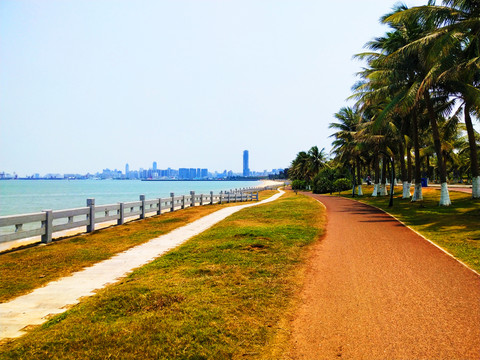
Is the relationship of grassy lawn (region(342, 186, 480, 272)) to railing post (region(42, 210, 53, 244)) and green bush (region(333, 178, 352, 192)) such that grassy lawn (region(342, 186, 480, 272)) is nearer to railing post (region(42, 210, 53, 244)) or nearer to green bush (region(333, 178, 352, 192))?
railing post (region(42, 210, 53, 244))

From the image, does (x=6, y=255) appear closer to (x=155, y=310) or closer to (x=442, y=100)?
(x=155, y=310)

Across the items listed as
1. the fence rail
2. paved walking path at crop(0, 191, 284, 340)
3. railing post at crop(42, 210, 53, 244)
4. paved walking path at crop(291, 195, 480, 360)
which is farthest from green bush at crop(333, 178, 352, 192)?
railing post at crop(42, 210, 53, 244)

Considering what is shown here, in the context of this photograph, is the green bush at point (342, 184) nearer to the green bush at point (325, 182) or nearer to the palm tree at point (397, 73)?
the green bush at point (325, 182)

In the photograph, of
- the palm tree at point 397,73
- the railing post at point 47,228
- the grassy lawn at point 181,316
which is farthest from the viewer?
the palm tree at point 397,73

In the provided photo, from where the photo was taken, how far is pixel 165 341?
13.6ft

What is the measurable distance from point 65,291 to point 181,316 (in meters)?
2.87

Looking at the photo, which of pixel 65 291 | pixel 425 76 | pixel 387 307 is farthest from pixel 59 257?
pixel 425 76

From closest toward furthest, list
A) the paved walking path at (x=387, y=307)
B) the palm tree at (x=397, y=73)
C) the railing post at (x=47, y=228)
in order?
the paved walking path at (x=387, y=307) < the railing post at (x=47, y=228) < the palm tree at (x=397, y=73)

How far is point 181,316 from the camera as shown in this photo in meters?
4.82

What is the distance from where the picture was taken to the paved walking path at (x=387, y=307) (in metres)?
4.20

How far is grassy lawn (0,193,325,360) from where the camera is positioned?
3977 millimetres

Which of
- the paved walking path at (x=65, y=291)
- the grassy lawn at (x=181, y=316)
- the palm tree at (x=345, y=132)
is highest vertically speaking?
the palm tree at (x=345, y=132)

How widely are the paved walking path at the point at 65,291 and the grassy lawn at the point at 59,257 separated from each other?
361 mm

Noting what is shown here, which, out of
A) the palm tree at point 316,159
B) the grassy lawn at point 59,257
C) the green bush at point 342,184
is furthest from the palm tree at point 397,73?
the palm tree at point 316,159
